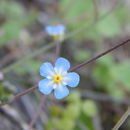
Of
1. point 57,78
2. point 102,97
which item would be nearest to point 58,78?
point 57,78

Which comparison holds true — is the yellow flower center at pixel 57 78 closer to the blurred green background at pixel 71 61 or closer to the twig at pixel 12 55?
the blurred green background at pixel 71 61

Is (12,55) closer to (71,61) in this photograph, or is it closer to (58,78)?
(71,61)

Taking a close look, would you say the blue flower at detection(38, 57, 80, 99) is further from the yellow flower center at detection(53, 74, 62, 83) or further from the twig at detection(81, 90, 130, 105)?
the twig at detection(81, 90, 130, 105)

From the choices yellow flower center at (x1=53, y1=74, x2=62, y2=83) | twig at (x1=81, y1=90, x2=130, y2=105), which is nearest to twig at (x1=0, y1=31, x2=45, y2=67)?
twig at (x1=81, y1=90, x2=130, y2=105)

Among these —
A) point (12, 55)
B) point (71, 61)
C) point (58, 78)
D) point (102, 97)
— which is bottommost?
point (58, 78)

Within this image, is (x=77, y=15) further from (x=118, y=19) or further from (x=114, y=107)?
(x=114, y=107)

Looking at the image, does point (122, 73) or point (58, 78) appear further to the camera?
point (122, 73)

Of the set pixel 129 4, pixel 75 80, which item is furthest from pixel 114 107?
pixel 75 80
